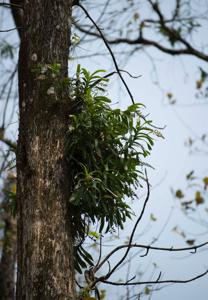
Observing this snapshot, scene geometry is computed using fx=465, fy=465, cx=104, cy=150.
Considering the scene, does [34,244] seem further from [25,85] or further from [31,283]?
[25,85]

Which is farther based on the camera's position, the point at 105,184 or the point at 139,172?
the point at 139,172

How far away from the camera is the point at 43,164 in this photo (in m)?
1.94

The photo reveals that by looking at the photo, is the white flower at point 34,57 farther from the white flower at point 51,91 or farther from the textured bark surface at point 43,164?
the white flower at point 51,91

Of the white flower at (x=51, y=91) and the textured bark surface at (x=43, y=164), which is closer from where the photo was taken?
the textured bark surface at (x=43, y=164)

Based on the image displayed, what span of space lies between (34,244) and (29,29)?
1.02m

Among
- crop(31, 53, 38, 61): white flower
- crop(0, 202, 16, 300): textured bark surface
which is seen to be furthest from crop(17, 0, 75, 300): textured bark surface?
crop(0, 202, 16, 300): textured bark surface

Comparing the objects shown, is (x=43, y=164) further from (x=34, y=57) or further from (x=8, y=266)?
(x=8, y=266)

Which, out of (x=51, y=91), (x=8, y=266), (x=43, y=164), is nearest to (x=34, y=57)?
(x=51, y=91)

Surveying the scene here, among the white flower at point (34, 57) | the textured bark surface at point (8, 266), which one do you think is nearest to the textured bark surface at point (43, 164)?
the white flower at point (34, 57)

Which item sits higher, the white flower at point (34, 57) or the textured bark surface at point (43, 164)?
the white flower at point (34, 57)

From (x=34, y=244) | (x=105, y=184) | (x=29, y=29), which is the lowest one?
(x=34, y=244)

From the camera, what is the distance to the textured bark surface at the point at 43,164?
1783 millimetres

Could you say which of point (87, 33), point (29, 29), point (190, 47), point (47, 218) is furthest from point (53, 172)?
point (190, 47)

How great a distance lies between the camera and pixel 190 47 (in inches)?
218
